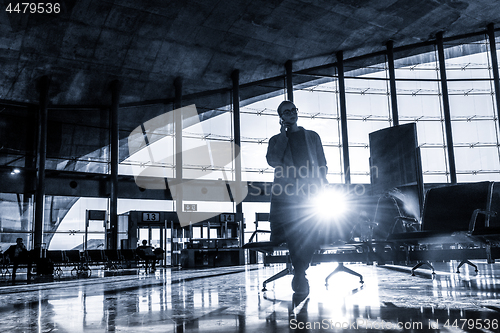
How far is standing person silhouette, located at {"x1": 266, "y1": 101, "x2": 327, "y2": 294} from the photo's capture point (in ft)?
10.8

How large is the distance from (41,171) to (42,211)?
4.68 feet

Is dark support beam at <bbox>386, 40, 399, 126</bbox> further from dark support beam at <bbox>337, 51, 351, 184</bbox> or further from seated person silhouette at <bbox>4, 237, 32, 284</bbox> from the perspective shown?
seated person silhouette at <bbox>4, 237, 32, 284</bbox>

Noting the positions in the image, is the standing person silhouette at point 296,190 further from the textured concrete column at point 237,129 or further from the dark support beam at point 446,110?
the dark support beam at point 446,110

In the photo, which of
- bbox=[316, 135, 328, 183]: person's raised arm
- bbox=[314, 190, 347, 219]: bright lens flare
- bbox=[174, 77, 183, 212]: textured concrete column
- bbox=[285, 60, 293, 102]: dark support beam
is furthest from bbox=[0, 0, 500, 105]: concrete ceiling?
bbox=[314, 190, 347, 219]: bright lens flare

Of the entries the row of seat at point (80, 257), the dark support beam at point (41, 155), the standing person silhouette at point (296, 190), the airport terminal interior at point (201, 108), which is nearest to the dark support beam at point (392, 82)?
the airport terminal interior at point (201, 108)

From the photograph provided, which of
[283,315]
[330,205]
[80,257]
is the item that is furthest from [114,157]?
[283,315]

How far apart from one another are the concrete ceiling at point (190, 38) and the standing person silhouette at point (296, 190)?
10854 millimetres

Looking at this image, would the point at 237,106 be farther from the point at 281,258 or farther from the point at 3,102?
the point at 3,102

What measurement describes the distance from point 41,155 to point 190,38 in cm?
668

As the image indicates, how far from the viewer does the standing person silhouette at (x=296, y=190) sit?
330 cm

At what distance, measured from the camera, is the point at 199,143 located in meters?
17.0

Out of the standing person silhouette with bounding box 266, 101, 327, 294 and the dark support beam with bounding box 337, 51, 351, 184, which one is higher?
the dark support beam with bounding box 337, 51, 351, 184

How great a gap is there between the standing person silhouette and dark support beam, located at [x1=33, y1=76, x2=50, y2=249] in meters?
13.5

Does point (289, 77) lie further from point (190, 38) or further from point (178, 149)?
point (178, 149)
